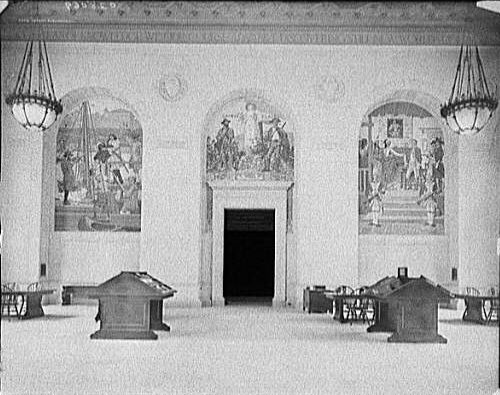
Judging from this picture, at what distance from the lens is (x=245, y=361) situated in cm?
894

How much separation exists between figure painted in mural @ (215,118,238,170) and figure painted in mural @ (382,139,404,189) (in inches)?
133

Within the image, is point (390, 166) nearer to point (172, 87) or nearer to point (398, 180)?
point (398, 180)

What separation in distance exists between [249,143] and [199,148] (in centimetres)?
122

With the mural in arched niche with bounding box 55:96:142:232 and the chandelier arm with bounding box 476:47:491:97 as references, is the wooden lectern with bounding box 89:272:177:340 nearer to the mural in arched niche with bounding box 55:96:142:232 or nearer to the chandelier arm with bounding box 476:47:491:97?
the mural in arched niche with bounding box 55:96:142:232

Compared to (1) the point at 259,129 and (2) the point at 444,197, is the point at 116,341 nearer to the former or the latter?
(1) the point at 259,129

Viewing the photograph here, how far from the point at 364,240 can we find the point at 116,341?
29.0 ft

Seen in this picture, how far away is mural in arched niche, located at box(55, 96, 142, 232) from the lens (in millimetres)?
18516

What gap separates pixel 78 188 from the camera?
60.9 feet

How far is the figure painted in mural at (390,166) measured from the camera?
733 inches

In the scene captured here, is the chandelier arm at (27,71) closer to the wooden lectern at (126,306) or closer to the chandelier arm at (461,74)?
the wooden lectern at (126,306)

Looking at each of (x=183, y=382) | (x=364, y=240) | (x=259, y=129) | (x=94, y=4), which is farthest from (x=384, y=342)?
(x=94, y=4)

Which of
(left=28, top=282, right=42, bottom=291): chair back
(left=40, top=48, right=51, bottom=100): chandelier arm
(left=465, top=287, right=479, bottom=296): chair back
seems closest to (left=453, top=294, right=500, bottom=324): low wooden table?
(left=465, top=287, right=479, bottom=296): chair back

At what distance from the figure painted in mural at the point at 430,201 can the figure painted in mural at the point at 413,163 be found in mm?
272

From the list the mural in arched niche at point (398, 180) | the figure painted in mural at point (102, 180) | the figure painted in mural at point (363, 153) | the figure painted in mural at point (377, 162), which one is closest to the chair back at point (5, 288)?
the figure painted in mural at point (102, 180)
